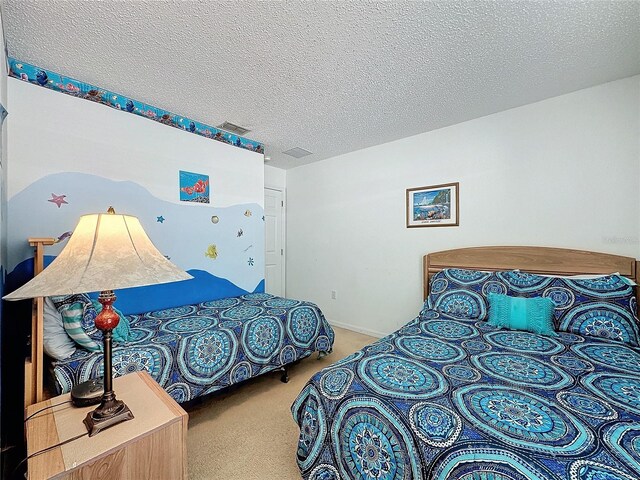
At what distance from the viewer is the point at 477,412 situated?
1.03 metres

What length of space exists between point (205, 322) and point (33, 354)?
0.97 meters

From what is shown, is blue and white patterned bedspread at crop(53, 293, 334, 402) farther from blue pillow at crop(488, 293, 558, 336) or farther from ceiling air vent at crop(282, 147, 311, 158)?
ceiling air vent at crop(282, 147, 311, 158)

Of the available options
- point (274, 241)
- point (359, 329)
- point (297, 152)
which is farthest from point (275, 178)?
point (359, 329)

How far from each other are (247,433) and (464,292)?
1.93m

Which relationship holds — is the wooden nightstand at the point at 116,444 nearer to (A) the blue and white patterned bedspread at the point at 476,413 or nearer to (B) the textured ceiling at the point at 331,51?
(A) the blue and white patterned bedspread at the point at 476,413

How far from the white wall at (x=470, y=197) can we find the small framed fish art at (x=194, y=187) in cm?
164

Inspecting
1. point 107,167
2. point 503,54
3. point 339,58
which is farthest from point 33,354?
point 503,54

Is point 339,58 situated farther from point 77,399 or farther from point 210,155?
point 77,399

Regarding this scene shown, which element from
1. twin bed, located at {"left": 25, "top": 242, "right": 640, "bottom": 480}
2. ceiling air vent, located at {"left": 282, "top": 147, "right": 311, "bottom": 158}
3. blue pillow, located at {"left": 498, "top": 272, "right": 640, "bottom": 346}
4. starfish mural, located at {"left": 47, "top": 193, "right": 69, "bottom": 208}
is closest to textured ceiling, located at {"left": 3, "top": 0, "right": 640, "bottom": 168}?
starfish mural, located at {"left": 47, "top": 193, "right": 69, "bottom": 208}

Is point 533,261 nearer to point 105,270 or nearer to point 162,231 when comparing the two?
point 105,270

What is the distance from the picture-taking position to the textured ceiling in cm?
144

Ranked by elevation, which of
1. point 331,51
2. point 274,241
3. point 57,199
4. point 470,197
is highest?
point 331,51

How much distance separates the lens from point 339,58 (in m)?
1.79

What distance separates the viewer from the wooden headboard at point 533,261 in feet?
6.70
